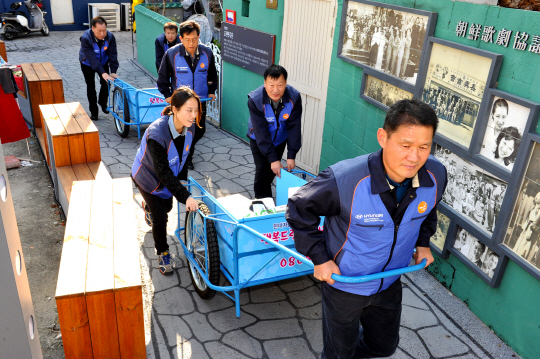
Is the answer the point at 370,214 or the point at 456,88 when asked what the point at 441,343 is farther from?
the point at 456,88

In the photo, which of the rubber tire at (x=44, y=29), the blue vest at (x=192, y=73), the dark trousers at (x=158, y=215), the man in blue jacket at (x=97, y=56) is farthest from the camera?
the rubber tire at (x=44, y=29)

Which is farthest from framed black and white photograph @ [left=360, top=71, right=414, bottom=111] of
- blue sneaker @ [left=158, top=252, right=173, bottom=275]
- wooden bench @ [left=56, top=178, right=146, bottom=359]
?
wooden bench @ [left=56, top=178, right=146, bottom=359]

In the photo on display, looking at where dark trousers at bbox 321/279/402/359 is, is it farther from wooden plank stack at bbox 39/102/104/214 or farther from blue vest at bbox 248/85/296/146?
wooden plank stack at bbox 39/102/104/214

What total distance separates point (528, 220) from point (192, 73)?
16.6 ft

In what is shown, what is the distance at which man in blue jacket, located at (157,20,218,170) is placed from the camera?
695 centimetres

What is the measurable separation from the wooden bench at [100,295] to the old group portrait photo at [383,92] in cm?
317

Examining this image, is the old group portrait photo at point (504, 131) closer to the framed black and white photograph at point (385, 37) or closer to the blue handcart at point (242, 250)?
the framed black and white photograph at point (385, 37)

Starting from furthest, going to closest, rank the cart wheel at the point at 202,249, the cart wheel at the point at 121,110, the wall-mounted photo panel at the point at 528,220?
the cart wheel at the point at 121,110
the cart wheel at the point at 202,249
the wall-mounted photo panel at the point at 528,220

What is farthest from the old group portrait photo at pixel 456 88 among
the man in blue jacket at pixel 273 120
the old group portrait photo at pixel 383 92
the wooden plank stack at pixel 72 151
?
the wooden plank stack at pixel 72 151

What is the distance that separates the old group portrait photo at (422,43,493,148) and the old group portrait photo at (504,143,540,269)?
75cm

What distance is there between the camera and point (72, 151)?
593cm

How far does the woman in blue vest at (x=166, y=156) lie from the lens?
419 centimetres

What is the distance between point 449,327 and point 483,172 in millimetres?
1438

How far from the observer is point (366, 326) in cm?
322
